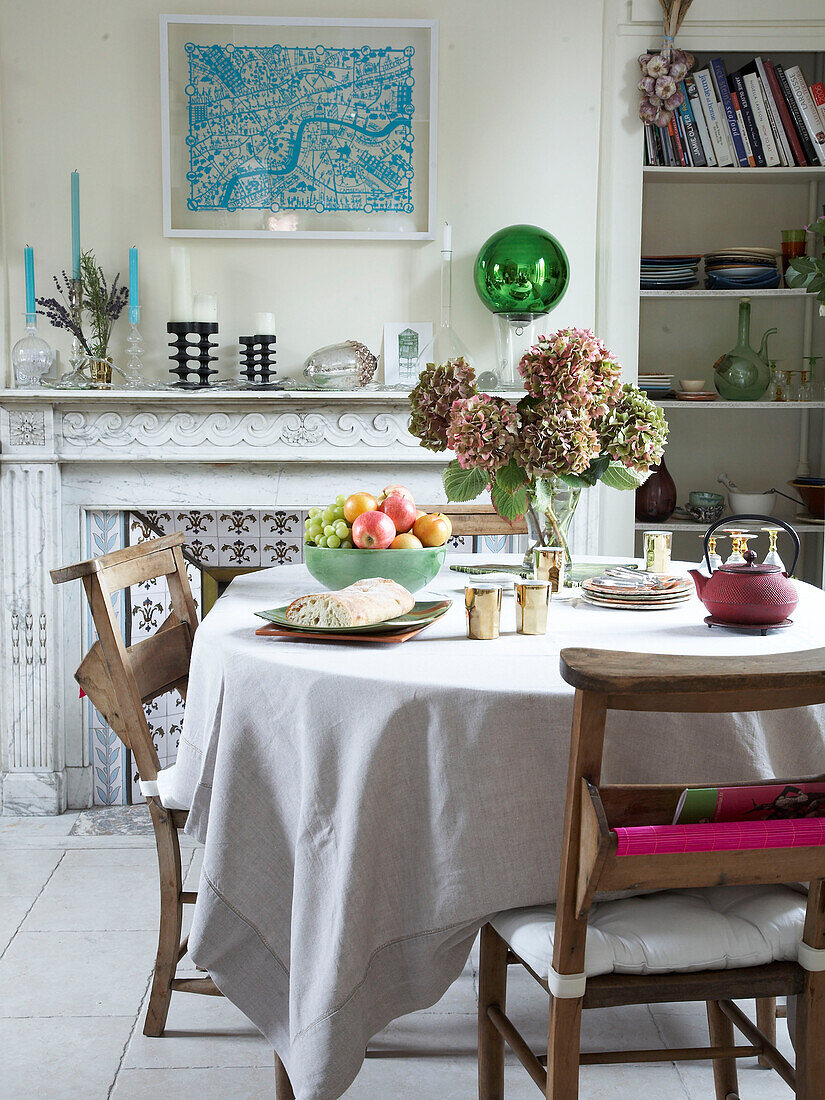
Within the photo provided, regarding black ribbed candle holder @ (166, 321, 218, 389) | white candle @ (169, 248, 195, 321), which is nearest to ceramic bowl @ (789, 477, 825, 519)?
black ribbed candle holder @ (166, 321, 218, 389)

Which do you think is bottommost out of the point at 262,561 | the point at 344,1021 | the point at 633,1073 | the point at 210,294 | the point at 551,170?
the point at 633,1073

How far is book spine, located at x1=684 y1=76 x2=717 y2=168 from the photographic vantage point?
319cm

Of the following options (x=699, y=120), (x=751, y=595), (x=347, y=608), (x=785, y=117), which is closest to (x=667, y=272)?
(x=699, y=120)

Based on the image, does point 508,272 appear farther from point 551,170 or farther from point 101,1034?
point 101,1034

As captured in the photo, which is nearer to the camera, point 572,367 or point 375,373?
point 572,367

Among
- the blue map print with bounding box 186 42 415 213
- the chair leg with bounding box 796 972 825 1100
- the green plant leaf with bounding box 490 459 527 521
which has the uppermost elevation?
the blue map print with bounding box 186 42 415 213

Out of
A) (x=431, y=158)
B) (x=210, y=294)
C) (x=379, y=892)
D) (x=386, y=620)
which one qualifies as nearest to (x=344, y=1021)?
(x=379, y=892)

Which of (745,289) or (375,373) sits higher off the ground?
(745,289)

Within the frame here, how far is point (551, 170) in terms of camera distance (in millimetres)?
3184

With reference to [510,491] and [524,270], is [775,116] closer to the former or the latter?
[524,270]

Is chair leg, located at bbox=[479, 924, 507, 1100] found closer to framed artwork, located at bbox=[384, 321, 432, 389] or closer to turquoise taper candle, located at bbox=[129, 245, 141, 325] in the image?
framed artwork, located at bbox=[384, 321, 432, 389]

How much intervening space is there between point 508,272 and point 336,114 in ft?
2.36

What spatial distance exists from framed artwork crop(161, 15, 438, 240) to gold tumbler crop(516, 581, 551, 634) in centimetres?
182

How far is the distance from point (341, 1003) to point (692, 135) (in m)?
2.82
